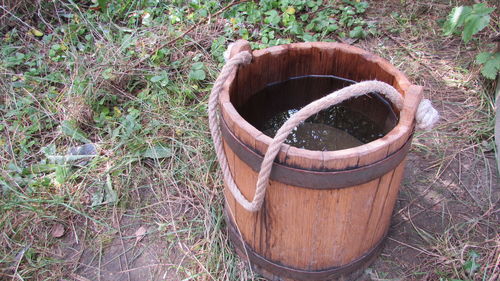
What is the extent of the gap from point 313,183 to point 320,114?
0.73 m

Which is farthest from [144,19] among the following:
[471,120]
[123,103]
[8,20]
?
[471,120]

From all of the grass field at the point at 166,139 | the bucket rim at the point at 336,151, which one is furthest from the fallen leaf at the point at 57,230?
the bucket rim at the point at 336,151

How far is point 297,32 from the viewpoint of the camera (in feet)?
10.1

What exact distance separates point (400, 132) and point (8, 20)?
330cm

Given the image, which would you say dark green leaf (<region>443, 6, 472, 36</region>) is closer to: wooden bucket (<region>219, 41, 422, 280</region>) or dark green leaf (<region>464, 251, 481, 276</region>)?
wooden bucket (<region>219, 41, 422, 280</region>)

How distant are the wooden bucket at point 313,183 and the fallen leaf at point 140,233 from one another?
49 centimetres

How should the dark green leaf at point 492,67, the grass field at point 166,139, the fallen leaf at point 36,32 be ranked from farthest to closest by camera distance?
the fallen leaf at point 36,32 < the dark green leaf at point 492,67 < the grass field at point 166,139

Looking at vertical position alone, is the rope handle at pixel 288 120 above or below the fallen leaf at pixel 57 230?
above

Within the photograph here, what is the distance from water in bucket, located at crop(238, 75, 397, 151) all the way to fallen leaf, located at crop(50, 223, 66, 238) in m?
1.13

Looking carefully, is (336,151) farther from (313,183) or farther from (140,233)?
(140,233)

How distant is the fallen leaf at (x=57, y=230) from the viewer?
2092mm

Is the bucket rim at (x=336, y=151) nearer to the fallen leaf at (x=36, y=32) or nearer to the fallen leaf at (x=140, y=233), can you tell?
the fallen leaf at (x=140, y=233)

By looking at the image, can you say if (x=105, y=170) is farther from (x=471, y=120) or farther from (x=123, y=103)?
(x=471, y=120)

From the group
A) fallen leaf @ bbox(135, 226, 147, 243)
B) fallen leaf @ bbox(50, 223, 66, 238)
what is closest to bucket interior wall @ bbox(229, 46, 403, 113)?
fallen leaf @ bbox(135, 226, 147, 243)
